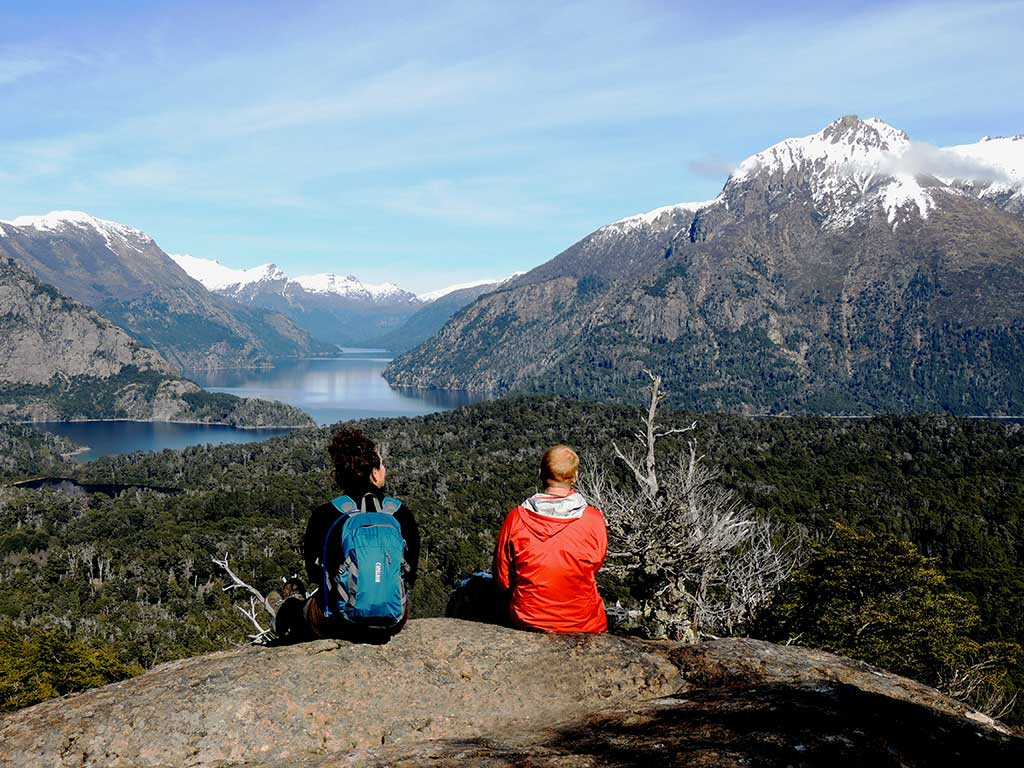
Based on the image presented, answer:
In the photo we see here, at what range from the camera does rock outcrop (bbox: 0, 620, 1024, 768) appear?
552 cm

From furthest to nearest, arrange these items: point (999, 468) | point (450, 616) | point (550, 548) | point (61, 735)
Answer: point (999, 468)
point (450, 616)
point (550, 548)
point (61, 735)

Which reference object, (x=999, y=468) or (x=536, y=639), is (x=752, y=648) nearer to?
(x=536, y=639)

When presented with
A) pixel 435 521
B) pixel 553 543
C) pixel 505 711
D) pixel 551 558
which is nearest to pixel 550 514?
pixel 553 543

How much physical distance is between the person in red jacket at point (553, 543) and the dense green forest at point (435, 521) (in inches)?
1688

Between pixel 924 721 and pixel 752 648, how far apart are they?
313 centimetres

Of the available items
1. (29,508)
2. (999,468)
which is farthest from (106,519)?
(999,468)

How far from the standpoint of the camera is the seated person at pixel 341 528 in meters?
7.82

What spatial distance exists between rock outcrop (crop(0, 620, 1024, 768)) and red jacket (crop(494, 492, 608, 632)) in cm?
34

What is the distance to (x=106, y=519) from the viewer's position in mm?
149125

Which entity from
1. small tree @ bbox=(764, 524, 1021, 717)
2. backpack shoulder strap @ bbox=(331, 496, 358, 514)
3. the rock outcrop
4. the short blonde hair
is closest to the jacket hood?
the short blonde hair

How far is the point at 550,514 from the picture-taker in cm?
845

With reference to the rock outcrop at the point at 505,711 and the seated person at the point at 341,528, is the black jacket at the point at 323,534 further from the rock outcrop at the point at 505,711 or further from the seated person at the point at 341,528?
the rock outcrop at the point at 505,711

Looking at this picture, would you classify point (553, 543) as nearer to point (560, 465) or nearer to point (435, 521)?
point (560, 465)

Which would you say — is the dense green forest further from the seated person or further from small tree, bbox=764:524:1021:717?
the seated person
